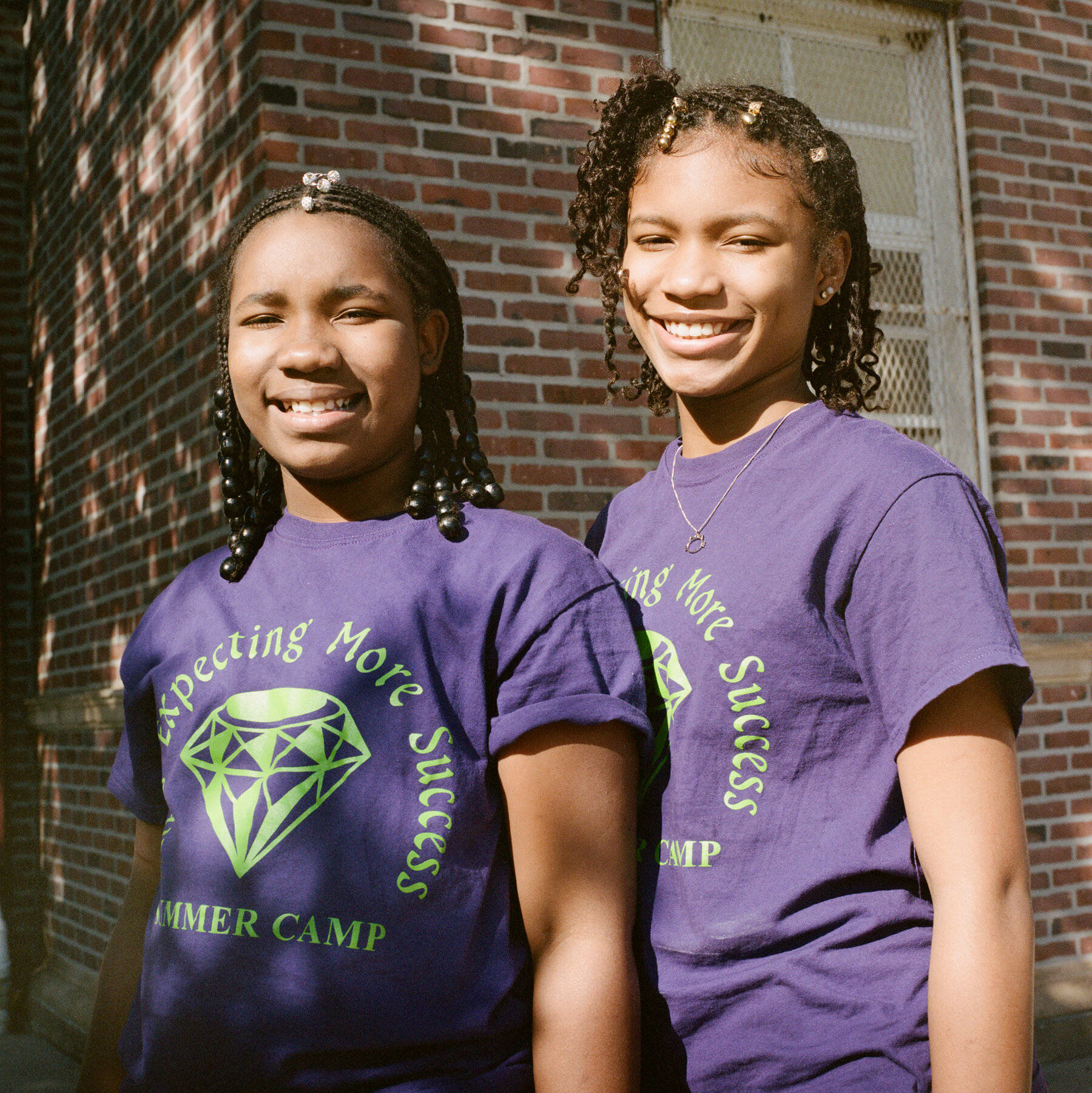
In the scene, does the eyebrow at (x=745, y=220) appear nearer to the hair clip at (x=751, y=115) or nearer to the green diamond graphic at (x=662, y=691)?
the hair clip at (x=751, y=115)

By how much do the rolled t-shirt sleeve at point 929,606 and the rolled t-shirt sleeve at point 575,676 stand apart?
0.27 meters

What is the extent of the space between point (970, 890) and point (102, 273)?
4.86 meters

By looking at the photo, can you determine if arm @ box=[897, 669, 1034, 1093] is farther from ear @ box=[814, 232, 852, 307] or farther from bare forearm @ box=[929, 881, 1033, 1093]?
ear @ box=[814, 232, 852, 307]

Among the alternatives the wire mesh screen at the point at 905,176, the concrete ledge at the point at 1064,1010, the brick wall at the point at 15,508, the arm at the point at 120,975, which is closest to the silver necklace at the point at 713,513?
the arm at the point at 120,975

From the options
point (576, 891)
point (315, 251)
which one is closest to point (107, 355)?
point (315, 251)

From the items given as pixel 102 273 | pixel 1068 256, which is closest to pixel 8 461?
pixel 102 273

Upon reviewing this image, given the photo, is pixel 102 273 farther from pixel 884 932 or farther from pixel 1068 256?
pixel 884 932

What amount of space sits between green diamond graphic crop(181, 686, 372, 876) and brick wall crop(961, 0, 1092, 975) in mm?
3603

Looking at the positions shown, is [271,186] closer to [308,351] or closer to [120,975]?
[308,351]

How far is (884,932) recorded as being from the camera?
1393 mm

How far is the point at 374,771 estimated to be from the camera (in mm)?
1476

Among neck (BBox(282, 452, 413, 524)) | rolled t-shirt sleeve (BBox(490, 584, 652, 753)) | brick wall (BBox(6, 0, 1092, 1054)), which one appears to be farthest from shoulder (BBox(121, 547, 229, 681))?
brick wall (BBox(6, 0, 1092, 1054))

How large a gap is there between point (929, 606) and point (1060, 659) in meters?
3.56

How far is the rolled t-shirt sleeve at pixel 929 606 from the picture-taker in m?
1.32
